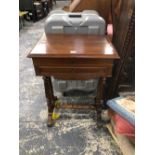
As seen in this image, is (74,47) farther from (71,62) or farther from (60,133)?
(60,133)

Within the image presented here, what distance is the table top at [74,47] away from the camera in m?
1.37

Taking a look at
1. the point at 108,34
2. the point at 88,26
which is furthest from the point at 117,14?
the point at 88,26

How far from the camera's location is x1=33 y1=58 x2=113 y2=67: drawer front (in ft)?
4.63

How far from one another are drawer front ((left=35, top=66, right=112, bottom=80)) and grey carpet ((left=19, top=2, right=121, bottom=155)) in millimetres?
591

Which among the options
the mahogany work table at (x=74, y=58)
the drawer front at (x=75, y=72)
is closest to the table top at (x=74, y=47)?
the mahogany work table at (x=74, y=58)

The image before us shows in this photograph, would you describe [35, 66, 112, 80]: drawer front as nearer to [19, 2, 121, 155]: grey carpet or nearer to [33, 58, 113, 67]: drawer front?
[33, 58, 113, 67]: drawer front

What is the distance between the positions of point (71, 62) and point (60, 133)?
2.44 feet

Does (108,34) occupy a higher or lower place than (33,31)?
higher

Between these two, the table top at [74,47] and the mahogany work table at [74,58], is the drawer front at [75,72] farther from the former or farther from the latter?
the table top at [74,47]
